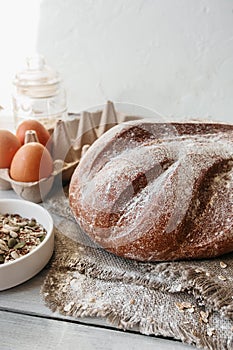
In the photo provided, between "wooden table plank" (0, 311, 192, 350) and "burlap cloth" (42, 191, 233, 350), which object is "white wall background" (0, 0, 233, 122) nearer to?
"burlap cloth" (42, 191, 233, 350)

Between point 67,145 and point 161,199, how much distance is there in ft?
1.32

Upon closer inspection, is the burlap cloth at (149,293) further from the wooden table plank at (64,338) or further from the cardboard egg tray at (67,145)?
the cardboard egg tray at (67,145)

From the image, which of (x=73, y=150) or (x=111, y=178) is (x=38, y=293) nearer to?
(x=111, y=178)

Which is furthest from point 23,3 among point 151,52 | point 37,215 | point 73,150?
point 37,215

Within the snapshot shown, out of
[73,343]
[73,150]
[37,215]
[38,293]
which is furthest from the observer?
[73,150]

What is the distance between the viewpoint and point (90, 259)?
1.01m

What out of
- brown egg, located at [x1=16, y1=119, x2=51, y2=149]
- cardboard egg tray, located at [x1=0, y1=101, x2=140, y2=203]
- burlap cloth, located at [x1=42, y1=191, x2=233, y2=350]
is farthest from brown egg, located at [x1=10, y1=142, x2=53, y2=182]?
burlap cloth, located at [x1=42, y1=191, x2=233, y2=350]

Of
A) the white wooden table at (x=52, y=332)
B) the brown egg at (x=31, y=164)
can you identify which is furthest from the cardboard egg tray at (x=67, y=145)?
the white wooden table at (x=52, y=332)

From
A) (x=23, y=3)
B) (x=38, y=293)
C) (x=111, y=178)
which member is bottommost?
(x=38, y=293)

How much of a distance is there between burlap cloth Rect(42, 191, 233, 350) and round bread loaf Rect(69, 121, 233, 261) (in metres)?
0.03

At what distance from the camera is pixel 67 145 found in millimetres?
1295

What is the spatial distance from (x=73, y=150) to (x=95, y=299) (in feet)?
1.56

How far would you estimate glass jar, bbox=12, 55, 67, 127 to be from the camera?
4.83ft

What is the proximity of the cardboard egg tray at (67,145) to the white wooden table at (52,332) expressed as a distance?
320 mm
